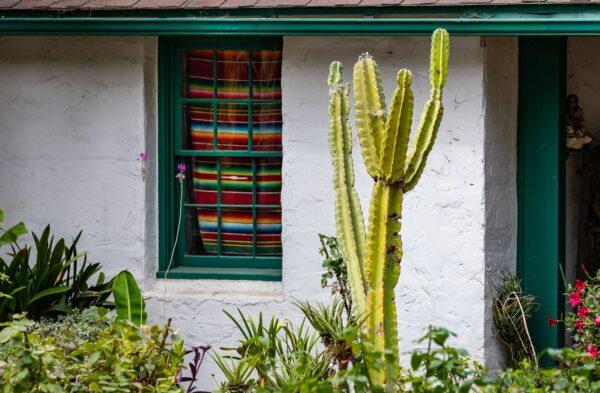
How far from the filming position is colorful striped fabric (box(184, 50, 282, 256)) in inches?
354

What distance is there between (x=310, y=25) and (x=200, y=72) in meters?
1.32

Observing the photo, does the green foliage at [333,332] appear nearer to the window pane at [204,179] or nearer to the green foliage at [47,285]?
the green foliage at [47,285]

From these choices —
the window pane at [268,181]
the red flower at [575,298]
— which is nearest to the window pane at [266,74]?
the window pane at [268,181]

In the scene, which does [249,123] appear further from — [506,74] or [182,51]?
[506,74]

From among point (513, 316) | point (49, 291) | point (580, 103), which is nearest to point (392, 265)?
point (513, 316)

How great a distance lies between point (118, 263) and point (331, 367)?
8.49 ft

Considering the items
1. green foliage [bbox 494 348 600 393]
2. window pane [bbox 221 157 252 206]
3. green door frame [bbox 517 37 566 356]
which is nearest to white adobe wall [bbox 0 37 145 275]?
window pane [bbox 221 157 252 206]

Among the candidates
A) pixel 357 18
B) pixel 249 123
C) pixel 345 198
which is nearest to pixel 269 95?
pixel 249 123

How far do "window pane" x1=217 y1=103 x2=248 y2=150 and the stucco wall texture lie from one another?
0.52 meters

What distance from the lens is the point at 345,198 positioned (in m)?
6.71

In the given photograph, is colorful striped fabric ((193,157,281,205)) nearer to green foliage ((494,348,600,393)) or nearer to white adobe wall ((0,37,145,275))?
white adobe wall ((0,37,145,275))

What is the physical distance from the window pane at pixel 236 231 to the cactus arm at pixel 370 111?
107 inches

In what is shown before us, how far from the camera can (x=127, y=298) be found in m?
7.89

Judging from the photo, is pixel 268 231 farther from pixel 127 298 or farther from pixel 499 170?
pixel 499 170
